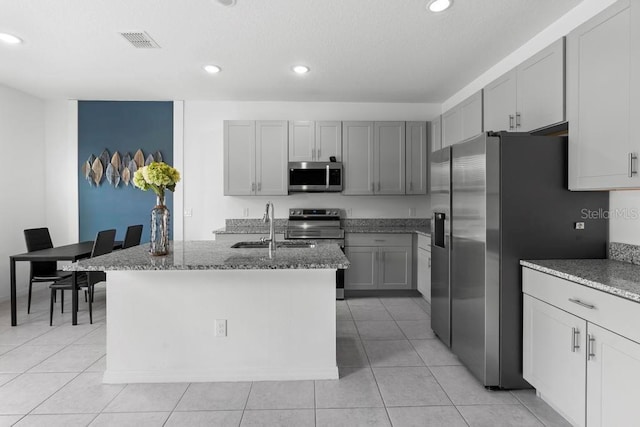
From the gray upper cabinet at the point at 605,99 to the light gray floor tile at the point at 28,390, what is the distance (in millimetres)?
3614

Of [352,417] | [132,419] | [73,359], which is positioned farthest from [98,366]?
[352,417]

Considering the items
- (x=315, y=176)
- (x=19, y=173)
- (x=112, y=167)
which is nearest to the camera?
(x=19, y=173)

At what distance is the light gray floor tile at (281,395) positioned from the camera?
218 centimetres

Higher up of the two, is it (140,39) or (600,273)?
(140,39)

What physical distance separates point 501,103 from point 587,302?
194 centimetres

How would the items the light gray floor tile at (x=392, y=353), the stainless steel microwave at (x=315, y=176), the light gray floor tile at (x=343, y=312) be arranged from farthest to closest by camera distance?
1. the stainless steel microwave at (x=315, y=176)
2. the light gray floor tile at (x=343, y=312)
3. the light gray floor tile at (x=392, y=353)

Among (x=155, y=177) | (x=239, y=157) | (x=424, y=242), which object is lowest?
(x=424, y=242)

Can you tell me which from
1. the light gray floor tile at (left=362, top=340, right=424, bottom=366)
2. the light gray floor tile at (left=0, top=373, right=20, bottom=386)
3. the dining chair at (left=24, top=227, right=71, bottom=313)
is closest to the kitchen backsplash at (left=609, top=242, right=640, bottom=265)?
the light gray floor tile at (left=362, top=340, right=424, bottom=366)

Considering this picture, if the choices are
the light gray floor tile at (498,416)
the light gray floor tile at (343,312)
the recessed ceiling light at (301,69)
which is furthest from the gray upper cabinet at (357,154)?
the light gray floor tile at (498,416)

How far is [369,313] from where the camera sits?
157 inches

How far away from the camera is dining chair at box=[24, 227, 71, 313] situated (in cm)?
385

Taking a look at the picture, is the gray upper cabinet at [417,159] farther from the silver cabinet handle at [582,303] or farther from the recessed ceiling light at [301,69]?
the silver cabinet handle at [582,303]

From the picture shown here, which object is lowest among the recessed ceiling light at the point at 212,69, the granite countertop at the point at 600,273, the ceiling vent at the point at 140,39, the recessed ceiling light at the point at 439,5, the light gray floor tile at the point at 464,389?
the light gray floor tile at the point at 464,389

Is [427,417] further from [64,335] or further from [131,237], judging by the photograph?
[131,237]
